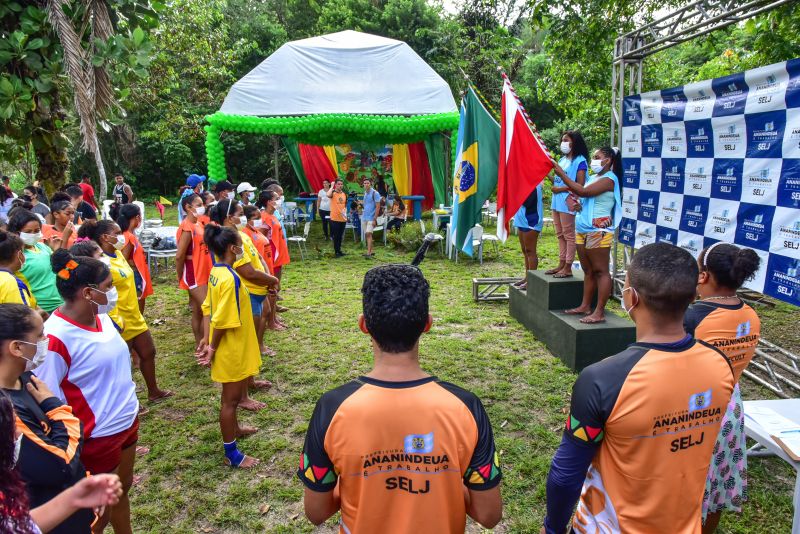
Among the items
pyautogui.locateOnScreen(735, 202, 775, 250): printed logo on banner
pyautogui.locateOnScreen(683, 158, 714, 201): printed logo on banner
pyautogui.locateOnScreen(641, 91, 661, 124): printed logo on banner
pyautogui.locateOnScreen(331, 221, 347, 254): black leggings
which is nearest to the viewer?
pyautogui.locateOnScreen(735, 202, 775, 250): printed logo on banner

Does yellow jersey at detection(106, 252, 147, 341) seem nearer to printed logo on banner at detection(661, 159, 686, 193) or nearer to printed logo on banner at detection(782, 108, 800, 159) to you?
printed logo on banner at detection(782, 108, 800, 159)

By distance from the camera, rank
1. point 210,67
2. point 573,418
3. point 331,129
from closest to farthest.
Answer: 1. point 573,418
2. point 331,129
3. point 210,67

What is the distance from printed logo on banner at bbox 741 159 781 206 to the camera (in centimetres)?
483

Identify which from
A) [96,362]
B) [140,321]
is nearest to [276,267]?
[140,321]

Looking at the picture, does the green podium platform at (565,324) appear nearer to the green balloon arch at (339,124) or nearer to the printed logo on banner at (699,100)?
the printed logo on banner at (699,100)

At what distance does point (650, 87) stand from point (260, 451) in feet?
33.5

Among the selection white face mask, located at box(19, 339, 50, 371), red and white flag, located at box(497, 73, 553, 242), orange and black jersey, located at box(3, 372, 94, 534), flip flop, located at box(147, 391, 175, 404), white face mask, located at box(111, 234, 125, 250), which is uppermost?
red and white flag, located at box(497, 73, 553, 242)

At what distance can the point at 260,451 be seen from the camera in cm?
419

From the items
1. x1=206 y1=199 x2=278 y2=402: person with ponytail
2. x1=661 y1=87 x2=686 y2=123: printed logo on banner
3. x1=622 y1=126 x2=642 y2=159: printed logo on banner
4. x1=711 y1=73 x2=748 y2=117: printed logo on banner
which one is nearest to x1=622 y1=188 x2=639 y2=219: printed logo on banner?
x1=622 y1=126 x2=642 y2=159: printed logo on banner

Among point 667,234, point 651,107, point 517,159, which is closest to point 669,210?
point 667,234

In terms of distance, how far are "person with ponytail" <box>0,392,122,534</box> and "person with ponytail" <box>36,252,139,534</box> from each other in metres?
1.16

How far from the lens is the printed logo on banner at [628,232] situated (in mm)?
7305

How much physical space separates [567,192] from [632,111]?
2.08 meters

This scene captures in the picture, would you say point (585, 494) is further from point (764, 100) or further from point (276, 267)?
point (276, 267)
